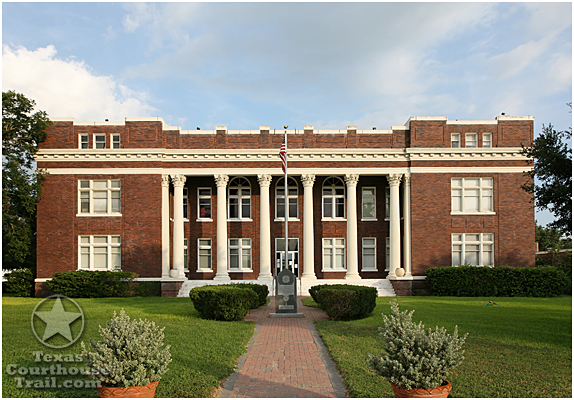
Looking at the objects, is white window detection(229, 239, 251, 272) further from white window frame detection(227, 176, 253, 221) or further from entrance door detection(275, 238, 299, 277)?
entrance door detection(275, 238, 299, 277)

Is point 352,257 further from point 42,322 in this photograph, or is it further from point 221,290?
point 42,322

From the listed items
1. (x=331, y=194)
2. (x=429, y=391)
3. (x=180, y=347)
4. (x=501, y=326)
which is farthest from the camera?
(x=331, y=194)

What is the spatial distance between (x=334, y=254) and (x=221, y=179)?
9.86 m

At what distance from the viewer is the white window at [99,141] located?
30.6 metres

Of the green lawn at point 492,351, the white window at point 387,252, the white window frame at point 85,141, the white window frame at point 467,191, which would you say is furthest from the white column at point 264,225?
the white window frame at point 467,191

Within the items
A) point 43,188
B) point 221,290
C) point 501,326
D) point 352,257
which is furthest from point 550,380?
point 43,188

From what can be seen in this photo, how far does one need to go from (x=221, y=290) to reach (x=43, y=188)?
759 inches

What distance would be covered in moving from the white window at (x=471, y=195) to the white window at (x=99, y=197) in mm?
23184

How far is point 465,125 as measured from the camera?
102 ft

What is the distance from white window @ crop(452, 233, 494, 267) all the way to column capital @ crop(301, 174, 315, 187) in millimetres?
10434

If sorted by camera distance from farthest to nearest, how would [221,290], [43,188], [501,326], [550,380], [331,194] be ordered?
[331,194], [43,188], [221,290], [501,326], [550,380]

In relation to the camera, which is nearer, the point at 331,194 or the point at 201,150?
the point at 201,150

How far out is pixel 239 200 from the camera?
33.2m

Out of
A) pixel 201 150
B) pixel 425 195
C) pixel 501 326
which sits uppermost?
pixel 201 150
